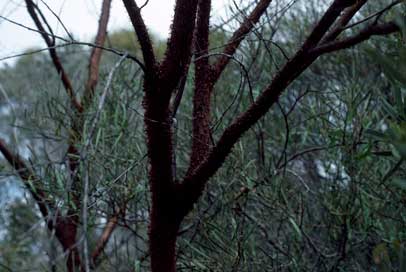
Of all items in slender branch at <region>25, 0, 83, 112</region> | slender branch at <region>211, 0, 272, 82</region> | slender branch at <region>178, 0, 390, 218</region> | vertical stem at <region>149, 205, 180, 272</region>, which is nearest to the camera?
slender branch at <region>178, 0, 390, 218</region>

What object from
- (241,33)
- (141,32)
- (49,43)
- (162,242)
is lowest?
(162,242)

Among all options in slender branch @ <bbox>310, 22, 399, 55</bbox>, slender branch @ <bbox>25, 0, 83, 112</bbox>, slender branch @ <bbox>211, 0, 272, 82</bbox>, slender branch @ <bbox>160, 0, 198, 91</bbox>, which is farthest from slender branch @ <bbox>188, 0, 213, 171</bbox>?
slender branch @ <bbox>25, 0, 83, 112</bbox>

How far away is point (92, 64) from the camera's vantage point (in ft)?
8.47

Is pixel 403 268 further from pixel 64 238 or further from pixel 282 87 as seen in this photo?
pixel 64 238

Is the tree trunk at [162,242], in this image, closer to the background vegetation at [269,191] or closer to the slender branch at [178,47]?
the background vegetation at [269,191]

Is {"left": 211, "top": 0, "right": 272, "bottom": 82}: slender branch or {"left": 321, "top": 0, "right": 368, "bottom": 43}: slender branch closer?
{"left": 321, "top": 0, "right": 368, "bottom": 43}: slender branch

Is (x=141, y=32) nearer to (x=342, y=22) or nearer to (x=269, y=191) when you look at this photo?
(x=342, y=22)

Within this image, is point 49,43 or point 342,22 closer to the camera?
point 342,22

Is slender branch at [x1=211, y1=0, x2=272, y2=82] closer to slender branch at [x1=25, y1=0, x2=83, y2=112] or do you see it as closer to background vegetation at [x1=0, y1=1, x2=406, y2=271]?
background vegetation at [x1=0, y1=1, x2=406, y2=271]

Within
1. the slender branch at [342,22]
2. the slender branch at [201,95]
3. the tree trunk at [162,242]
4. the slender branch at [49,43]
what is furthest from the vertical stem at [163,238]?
the slender branch at [49,43]

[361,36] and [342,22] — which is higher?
[342,22]

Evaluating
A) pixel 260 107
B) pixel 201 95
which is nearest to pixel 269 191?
pixel 201 95

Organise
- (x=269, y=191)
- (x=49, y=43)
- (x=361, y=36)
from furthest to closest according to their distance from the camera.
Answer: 1. (x=49, y=43)
2. (x=269, y=191)
3. (x=361, y=36)

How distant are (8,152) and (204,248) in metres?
0.99
